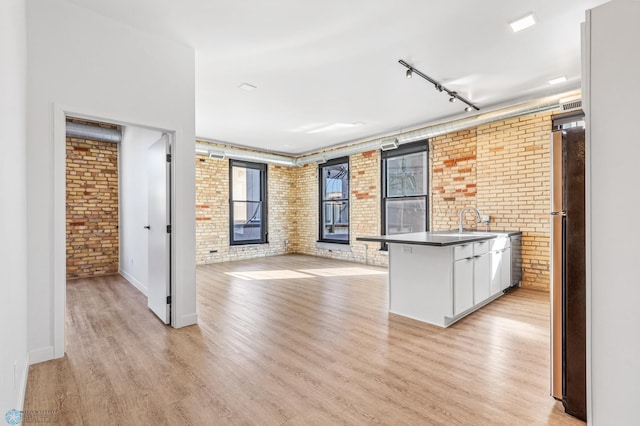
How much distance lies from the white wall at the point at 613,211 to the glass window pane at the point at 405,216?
499 centimetres

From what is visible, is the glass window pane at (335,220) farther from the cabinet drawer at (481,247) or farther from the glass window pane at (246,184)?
the cabinet drawer at (481,247)

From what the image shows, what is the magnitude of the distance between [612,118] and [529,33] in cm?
223

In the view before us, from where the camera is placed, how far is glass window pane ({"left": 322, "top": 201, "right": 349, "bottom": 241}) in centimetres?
832

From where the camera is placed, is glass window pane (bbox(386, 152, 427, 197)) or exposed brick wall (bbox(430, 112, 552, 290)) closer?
exposed brick wall (bbox(430, 112, 552, 290))

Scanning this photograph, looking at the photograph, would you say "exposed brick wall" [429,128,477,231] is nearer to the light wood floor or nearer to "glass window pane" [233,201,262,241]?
the light wood floor

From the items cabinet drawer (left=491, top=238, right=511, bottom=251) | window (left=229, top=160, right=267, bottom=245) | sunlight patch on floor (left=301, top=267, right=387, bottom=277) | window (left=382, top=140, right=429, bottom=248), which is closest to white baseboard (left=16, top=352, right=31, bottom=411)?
sunlight patch on floor (left=301, top=267, right=387, bottom=277)

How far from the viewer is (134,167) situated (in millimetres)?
5375

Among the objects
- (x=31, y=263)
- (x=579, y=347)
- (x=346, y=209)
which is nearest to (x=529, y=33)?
(x=579, y=347)

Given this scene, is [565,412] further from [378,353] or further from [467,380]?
[378,353]

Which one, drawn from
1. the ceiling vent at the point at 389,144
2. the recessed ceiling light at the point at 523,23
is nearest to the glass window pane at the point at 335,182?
the ceiling vent at the point at 389,144

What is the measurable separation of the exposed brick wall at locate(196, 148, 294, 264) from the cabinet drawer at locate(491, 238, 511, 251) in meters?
5.99

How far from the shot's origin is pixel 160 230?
11.6ft

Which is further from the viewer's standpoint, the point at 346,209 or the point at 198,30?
the point at 346,209

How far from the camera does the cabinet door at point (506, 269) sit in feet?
14.7
